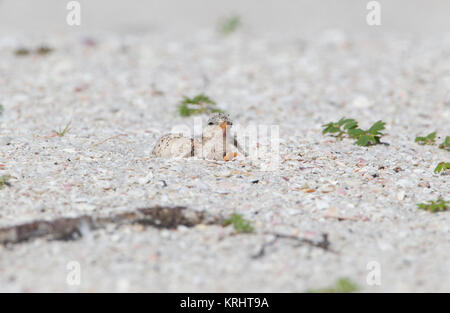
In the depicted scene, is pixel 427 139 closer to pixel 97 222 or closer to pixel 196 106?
pixel 196 106

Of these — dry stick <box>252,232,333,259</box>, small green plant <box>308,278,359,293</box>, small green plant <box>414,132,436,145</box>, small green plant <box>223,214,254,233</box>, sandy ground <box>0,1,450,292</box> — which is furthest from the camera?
small green plant <box>414,132,436,145</box>

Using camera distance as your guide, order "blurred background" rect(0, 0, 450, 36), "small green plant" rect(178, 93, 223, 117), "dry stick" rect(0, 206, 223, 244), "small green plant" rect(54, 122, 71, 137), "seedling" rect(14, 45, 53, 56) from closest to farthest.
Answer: "dry stick" rect(0, 206, 223, 244), "small green plant" rect(54, 122, 71, 137), "small green plant" rect(178, 93, 223, 117), "seedling" rect(14, 45, 53, 56), "blurred background" rect(0, 0, 450, 36)

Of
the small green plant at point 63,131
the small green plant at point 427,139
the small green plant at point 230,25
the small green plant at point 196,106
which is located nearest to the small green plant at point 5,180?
the small green plant at point 63,131

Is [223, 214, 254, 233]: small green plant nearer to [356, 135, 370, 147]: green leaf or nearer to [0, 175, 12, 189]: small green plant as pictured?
[0, 175, 12, 189]: small green plant

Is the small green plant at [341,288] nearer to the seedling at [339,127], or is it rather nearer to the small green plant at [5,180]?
the small green plant at [5,180]

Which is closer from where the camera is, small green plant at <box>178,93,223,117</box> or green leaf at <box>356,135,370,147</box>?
green leaf at <box>356,135,370,147</box>

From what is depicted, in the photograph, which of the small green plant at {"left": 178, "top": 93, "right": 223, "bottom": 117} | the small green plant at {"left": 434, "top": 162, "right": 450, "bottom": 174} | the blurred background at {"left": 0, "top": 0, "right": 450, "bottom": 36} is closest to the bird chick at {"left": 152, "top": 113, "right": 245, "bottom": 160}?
the small green plant at {"left": 178, "top": 93, "right": 223, "bottom": 117}
